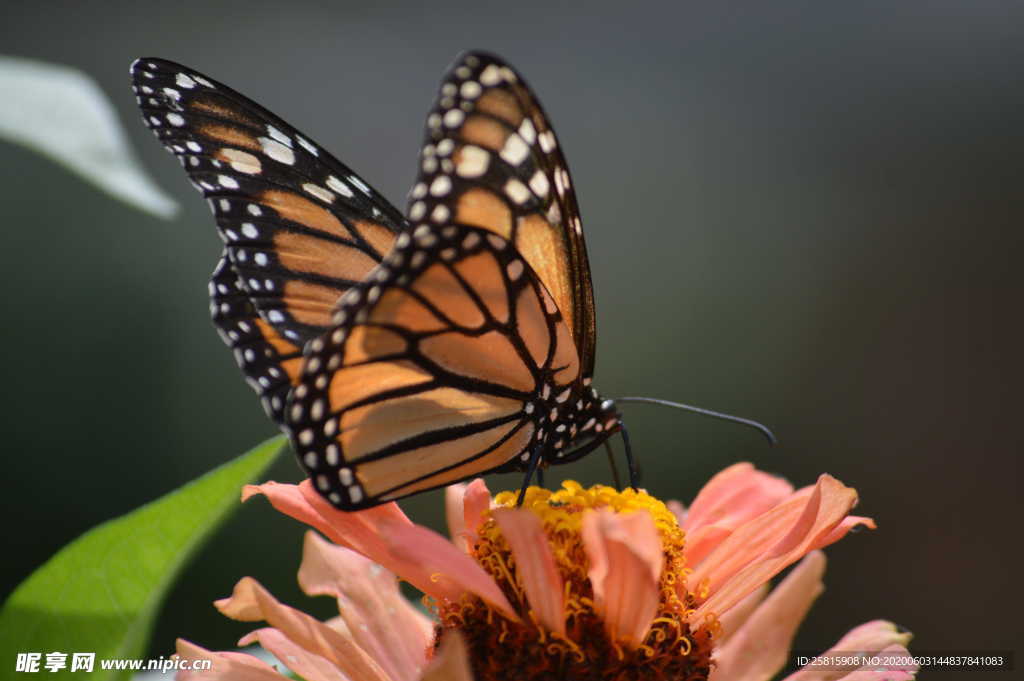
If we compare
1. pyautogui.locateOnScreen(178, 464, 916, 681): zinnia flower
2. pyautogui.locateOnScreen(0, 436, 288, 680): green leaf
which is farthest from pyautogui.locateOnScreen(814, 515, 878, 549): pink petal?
pyautogui.locateOnScreen(0, 436, 288, 680): green leaf

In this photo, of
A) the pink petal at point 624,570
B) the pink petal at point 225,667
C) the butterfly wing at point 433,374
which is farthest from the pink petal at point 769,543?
the pink petal at point 225,667

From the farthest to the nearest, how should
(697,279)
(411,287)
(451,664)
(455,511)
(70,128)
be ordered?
(697,279)
(455,511)
(411,287)
(70,128)
(451,664)

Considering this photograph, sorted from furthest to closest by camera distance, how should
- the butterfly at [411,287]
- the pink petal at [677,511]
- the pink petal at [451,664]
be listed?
the pink petal at [677,511]
the butterfly at [411,287]
the pink petal at [451,664]

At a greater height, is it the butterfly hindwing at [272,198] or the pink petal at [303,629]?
the butterfly hindwing at [272,198]

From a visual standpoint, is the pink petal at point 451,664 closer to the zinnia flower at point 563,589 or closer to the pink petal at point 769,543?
the zinnia flower at point 563,589

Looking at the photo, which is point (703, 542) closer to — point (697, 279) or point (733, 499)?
point (733, 499)

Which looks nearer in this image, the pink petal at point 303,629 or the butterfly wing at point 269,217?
the pink petal at point 303,629

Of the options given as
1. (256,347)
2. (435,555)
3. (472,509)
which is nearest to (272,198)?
(256,347)
